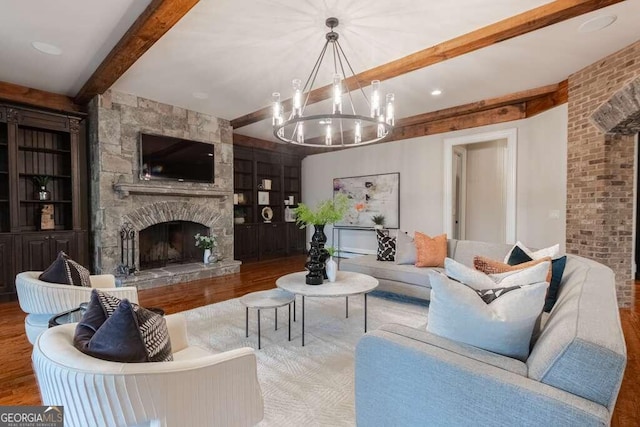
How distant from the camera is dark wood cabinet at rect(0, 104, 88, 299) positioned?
3.96 m

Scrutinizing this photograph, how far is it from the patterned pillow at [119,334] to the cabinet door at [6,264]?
3.96m

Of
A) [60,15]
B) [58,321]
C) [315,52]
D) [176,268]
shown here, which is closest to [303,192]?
[176,268]

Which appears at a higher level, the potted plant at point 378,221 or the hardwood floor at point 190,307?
the potted plant at point 378,221

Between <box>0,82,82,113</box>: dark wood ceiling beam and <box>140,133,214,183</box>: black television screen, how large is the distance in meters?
1.07

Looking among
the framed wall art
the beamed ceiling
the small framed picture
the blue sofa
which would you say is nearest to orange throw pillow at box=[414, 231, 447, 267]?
the beamed ceiling

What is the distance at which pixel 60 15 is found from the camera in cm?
259

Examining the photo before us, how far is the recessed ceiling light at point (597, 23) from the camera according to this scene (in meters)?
2.63

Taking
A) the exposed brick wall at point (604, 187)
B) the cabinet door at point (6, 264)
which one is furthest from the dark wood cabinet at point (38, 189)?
the exposed brick wall at point (604, 187)

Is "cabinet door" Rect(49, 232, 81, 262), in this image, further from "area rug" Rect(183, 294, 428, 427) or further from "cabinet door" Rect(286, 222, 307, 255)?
"cabinet door" Rect(286, 222, 307, 255)

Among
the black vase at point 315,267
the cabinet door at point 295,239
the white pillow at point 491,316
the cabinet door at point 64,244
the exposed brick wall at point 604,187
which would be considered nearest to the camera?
the white pillow at point 491,316

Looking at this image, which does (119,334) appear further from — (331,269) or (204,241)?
(204,241)

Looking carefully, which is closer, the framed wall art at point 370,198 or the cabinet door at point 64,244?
the cabinet door at point 64,244

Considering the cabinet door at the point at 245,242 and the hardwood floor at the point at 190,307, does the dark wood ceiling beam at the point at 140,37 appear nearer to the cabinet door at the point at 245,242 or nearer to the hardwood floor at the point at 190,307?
the hardwood floor at the point at 190,307

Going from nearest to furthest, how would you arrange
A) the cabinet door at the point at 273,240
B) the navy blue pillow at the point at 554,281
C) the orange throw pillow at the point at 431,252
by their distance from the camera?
the navy blue pillow at the point at 554,281
the orange throw pillow at the point at 431,252
the cabinet door at the point at 273,240
